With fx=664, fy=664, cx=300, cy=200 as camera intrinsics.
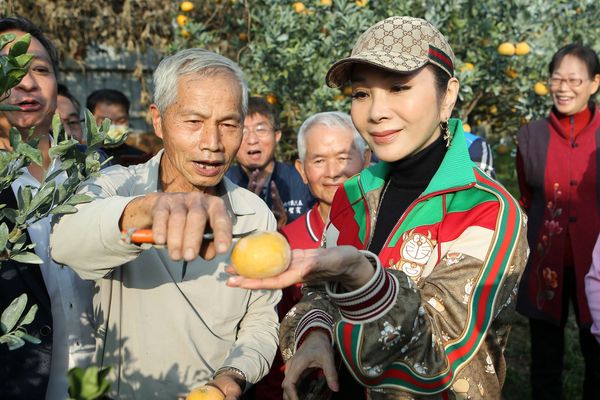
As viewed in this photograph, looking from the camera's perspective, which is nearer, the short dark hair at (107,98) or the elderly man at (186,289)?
the elderly man at (186,289)

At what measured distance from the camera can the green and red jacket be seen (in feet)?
5.24

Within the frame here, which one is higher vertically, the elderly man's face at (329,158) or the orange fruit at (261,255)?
the orange fruit at (261,255)

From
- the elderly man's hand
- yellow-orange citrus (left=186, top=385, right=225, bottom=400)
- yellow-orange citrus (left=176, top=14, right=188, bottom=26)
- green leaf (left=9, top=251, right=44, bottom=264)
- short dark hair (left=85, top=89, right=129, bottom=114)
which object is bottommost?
yellow-orange citrus (left=186, top=385, right=225, bottom=400)

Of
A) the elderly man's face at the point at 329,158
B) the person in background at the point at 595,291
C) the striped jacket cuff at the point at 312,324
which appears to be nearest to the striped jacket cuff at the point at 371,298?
the striped jacket cuff at the point at 312,324

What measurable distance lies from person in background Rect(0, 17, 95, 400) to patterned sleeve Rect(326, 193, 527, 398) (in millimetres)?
991

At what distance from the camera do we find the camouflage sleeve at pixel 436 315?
1584mm

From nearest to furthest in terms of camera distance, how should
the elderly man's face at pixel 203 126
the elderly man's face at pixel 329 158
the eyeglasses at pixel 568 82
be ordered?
the elderly man's face at pixel 203 126
the elderly man's face at pixel 329 158
the eyeglasses at pixel 568 82

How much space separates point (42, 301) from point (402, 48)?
1.38 m

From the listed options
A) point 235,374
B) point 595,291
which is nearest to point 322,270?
point 235,374

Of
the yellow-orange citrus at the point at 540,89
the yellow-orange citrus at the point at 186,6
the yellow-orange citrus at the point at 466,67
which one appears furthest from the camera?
the yellow-orange citrus at the point at 186,6

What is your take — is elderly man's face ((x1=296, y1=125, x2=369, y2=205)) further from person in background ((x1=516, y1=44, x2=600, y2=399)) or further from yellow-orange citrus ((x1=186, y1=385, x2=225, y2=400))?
yellow-orange citrus ((x1=186, y1=385, x2=225, y2=400))

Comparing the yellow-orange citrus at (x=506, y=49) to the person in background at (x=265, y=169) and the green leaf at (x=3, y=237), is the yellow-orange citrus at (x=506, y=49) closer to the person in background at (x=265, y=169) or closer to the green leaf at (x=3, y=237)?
the person in background at (x=265, y=169)

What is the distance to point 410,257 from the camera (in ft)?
6.34

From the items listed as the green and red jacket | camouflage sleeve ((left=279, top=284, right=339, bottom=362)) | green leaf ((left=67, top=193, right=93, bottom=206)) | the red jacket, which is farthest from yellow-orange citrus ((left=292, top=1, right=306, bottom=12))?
green leaf ((left=67, top=193, right=93, bottom=206))
